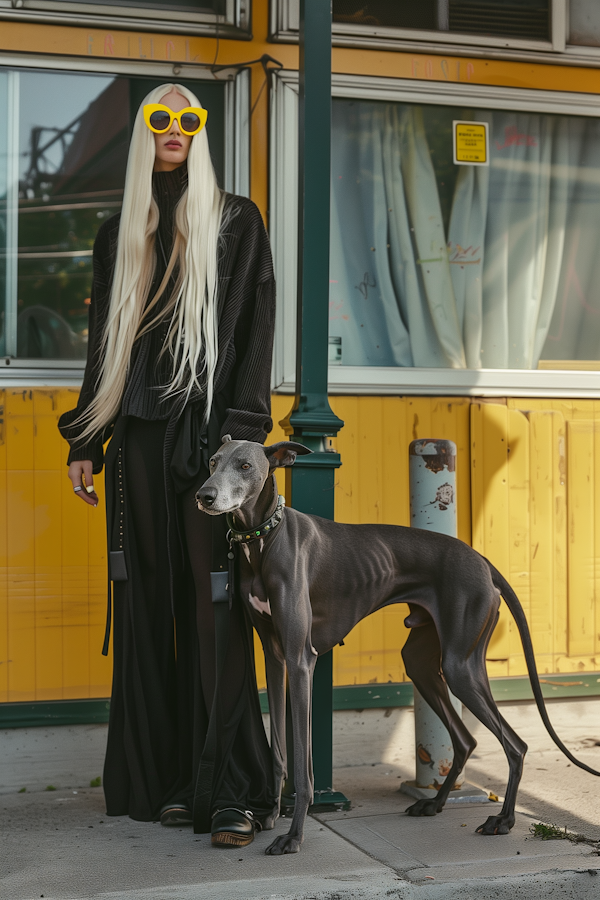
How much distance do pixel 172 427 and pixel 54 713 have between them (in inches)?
64.4

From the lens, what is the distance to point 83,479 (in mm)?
3549

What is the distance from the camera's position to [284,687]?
3.50 metres

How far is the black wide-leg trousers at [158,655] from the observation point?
10.9 feet

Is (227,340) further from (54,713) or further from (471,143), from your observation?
(471,143)

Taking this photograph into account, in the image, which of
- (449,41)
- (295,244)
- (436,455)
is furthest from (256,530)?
(449,41)

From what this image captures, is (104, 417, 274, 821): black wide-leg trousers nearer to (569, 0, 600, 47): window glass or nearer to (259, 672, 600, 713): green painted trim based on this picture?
(259, 672, 600, 713): green painted trim

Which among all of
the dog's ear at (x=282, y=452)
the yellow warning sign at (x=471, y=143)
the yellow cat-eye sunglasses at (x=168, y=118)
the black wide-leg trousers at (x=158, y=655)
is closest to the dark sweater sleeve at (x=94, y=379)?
the black wide-leg trousers at (x=158, y=655)

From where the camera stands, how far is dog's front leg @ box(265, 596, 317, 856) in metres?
2.98

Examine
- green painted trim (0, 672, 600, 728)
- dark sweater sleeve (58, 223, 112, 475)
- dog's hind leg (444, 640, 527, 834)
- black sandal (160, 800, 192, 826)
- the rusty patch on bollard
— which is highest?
dark sweater sleeve (58, 223, 112, 475)

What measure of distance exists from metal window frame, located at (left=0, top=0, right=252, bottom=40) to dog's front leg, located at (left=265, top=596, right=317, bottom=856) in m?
2.83

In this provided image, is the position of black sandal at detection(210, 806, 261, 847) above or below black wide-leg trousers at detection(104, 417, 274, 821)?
below

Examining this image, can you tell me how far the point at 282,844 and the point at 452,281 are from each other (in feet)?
9.70

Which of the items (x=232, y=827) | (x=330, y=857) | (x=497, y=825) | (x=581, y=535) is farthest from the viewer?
(x=581, y=535)

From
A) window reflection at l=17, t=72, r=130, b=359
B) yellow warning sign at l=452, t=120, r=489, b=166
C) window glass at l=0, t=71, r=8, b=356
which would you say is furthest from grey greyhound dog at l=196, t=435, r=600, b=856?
yellow warning sign at l=452, t=120, r=489, b=166
